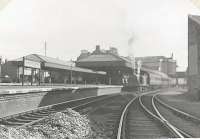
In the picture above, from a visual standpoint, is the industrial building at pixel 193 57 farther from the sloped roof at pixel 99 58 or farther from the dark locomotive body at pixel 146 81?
the sloped roof at pixel 99 58

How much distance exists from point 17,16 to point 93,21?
2.09 metres

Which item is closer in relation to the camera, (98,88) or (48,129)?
(48,129)

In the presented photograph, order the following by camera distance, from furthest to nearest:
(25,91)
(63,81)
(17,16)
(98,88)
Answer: (63,81)
(98,88)
(25,91)
(17,16)

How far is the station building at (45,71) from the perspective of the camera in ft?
74.2

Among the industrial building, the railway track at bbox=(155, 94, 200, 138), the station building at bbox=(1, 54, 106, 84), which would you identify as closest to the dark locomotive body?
the station building at bbox=(1, 54, 106, 84)

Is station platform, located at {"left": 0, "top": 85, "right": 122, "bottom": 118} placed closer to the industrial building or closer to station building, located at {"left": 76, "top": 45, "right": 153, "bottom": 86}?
the industrial building

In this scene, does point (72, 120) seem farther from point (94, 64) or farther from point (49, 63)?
point (94, 64)

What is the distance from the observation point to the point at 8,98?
12945 millimetres

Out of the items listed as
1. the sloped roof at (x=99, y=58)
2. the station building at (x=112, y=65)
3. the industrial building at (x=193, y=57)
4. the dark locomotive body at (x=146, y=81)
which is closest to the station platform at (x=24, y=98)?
the industrial building at (x=193, y=57)

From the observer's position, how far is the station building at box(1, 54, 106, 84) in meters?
22.6

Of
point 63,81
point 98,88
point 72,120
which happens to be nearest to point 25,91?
point 72,120

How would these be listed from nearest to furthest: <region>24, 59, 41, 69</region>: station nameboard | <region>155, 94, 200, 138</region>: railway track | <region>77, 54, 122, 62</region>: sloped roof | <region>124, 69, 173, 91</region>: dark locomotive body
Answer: <region>155, 94, 200, 138</region>: railway track → <region>24, 59, 41, 69</region>: station nameboard → <region>124, 69, 173, 91</region>: dark locomotive body → <region>77, 54, 122, 62</region>: sloped roof

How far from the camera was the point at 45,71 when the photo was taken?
38.3 meters

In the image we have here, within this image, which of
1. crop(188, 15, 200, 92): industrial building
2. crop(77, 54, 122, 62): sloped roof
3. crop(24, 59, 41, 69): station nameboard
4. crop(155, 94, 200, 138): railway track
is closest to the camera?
crop(155, 94, 200, 138): railway track
